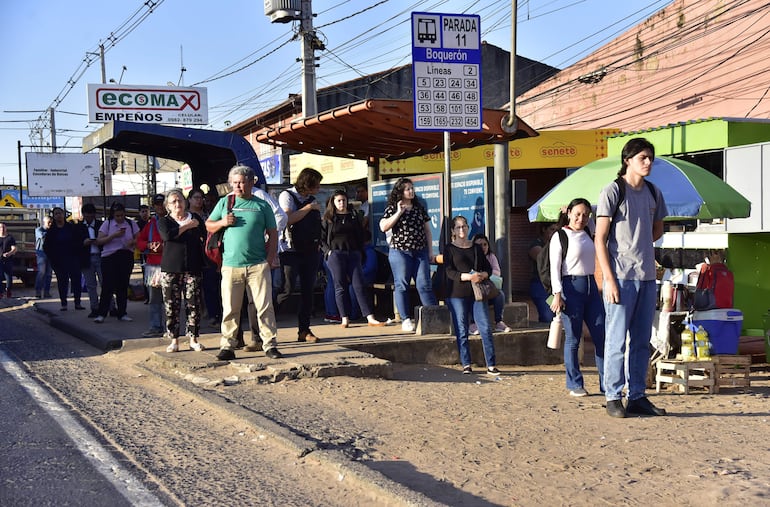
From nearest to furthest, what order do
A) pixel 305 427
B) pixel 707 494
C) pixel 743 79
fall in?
pixel 707 494
pixel 305 427
pixel 743 79

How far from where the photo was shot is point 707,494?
4531 mm

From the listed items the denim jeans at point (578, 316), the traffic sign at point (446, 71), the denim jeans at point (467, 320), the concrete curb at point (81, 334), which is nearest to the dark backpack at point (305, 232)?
the traffic sign at point (446, 71)

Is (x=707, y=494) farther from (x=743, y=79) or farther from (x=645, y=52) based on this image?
(x=645, y=52)

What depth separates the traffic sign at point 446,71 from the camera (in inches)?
374

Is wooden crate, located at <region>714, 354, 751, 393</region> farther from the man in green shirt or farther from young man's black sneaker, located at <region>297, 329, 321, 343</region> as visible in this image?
the man in green shirt

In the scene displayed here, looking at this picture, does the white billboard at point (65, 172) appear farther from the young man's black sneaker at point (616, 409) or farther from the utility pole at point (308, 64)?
the young man's black sneaker at point (616, 409)

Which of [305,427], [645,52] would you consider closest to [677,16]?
[645,52]

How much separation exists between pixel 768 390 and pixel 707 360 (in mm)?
1042

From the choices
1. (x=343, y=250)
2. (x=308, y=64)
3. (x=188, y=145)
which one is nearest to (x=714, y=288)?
(x=343, y=250)

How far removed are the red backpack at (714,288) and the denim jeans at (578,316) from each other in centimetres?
220

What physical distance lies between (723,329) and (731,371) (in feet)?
1.73

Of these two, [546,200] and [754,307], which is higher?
[546,200]

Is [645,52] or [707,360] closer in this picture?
[707,360]

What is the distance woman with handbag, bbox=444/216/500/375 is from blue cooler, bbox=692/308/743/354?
222cm
